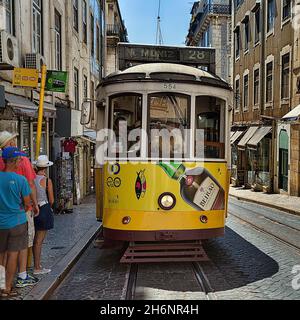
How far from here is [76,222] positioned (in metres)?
11.5

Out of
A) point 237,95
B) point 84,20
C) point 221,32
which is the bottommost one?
point 237,95

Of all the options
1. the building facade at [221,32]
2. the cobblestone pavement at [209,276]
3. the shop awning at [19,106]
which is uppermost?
the building facade at [221,32]

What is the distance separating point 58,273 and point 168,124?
9.22ft

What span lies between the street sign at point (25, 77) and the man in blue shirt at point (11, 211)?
197 centimetres

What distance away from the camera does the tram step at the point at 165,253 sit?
6.72 metres

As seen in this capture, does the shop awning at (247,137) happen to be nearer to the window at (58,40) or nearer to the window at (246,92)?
the window at (246,92)

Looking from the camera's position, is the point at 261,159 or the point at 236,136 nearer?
the point at 261,159

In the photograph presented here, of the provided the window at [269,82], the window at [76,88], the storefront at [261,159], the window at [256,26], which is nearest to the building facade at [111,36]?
the window at [256,26]

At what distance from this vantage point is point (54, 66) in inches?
552

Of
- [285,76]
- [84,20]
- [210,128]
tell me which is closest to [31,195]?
[210,128]

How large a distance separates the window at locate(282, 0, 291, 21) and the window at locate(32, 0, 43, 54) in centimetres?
1233

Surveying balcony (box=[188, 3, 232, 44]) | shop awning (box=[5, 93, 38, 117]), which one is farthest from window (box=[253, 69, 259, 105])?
shop awning (box=[5, 93, 38, 117])

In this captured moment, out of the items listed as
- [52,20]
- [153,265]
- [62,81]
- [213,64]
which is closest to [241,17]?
[52,20]

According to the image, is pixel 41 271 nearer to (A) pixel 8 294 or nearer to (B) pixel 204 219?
(A) pixel 8 294
